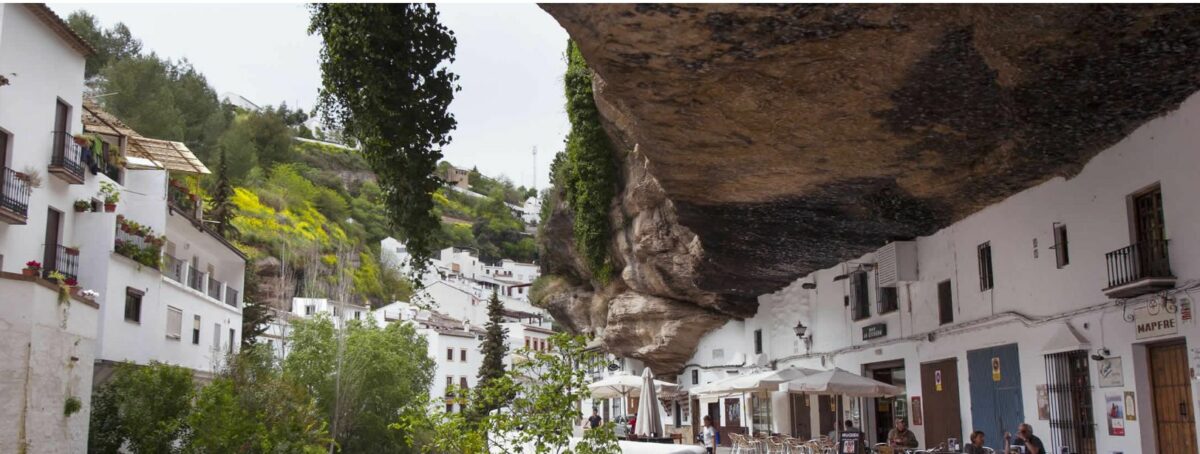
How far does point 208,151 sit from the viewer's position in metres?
73.6

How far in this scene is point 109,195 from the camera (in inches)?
913

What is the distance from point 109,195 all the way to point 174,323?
453 cm

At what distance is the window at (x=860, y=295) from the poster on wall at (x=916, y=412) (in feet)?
8.69

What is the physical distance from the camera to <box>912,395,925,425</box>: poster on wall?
1844 centimetres

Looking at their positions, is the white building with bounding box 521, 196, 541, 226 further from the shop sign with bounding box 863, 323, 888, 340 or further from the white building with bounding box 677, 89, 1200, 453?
the white building with bounding box 677, 89, 1200, 453

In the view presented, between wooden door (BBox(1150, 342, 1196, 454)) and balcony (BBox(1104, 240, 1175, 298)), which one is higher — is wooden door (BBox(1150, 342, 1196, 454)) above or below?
below

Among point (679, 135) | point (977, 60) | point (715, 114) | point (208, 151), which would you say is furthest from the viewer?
point (208, 151)

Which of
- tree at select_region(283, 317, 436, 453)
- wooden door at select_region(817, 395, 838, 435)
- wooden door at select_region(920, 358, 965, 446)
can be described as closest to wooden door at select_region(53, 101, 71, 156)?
tree at select_region(283, 317, 436, 453)

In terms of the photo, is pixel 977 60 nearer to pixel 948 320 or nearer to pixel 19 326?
pixel 948 320

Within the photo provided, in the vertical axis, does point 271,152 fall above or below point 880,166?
above

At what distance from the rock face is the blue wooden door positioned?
8.05ft

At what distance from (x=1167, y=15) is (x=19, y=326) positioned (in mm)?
17091

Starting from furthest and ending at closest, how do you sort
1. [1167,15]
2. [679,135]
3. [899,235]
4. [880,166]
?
[899,235] < [880,166] < [679,135] < [1167,15]

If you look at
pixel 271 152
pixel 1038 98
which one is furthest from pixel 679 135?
pixel 271 152
